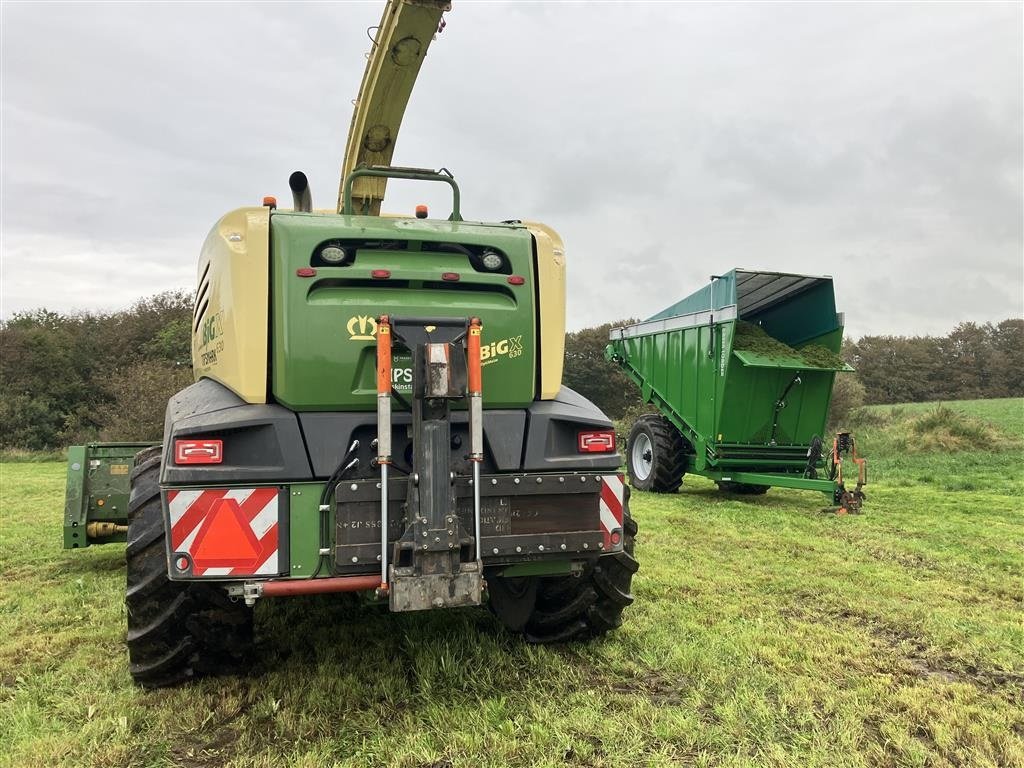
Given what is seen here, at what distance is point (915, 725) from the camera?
2.79 m

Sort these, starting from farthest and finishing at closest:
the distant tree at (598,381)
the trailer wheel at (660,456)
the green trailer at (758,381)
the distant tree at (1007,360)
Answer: the distant tree at (1007,360)
the distant tree at (598,381)
the trailer wheel at (660,456)
the green trailer at (758,381)

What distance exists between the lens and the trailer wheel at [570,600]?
3506 mm

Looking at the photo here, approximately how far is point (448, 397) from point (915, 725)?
88.3 inches

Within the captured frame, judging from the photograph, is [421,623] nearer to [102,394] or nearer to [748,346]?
[748,346]

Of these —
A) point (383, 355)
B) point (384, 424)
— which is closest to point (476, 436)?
point (384, 424)

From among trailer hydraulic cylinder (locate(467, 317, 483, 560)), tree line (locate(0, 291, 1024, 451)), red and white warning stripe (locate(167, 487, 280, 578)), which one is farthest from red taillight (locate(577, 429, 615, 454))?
tree line (locate(0, 291, 1024, 451))

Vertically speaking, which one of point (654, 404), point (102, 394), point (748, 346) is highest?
point (748, 346)

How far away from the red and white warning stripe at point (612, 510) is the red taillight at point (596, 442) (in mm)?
128

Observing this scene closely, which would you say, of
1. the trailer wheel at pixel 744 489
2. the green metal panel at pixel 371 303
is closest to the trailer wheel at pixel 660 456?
the trailer wheel at pixel 744 489

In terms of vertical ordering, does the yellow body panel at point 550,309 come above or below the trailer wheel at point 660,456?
above

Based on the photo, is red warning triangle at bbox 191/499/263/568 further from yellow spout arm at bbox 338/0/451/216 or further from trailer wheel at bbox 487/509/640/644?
yellow spout arm at bbox 338/0/451/216

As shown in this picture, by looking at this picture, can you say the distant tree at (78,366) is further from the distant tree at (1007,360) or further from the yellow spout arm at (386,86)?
the distant tree at (1007,360)

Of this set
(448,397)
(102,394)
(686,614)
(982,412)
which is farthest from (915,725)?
(102,394)

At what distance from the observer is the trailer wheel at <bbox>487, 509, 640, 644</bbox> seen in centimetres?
351
